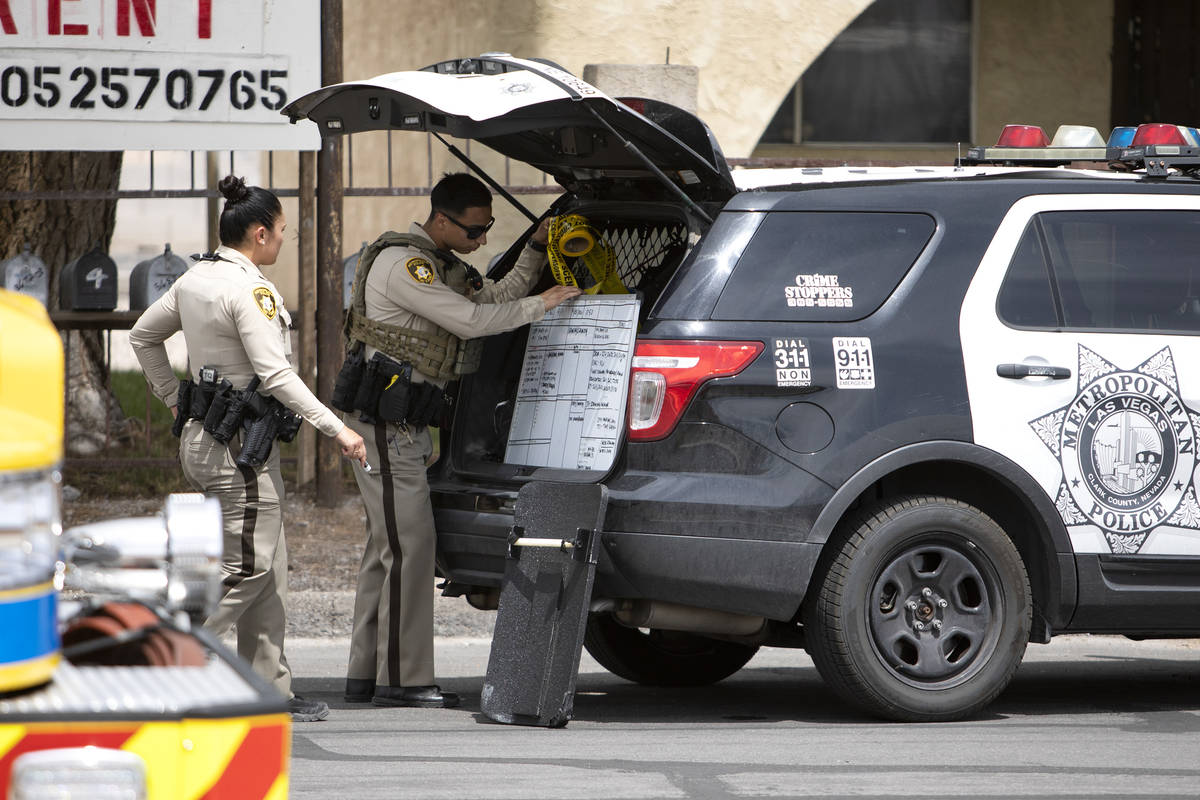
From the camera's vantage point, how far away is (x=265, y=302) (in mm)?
5852

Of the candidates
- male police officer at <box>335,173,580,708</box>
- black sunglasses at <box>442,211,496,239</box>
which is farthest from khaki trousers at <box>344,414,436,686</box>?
black sunglasses at <box>442,211,496,239</box>

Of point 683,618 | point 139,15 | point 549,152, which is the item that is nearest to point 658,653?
point 683,618

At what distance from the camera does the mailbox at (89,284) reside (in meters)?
10.1

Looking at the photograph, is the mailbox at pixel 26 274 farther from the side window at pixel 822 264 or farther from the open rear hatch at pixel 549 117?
the side window at pixel 822 264

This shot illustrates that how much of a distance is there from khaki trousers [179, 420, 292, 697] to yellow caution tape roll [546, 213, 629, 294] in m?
1.24

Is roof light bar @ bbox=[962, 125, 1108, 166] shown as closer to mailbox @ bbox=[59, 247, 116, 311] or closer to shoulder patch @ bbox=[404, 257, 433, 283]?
shoulder patch @ bbox=[404, 257, 433, 283]

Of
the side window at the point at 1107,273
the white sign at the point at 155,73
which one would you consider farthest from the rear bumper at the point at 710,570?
the white sign at the point at 155,73

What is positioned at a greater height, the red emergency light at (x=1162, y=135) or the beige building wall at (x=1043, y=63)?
the beige building wall at (x=1043, y=63)

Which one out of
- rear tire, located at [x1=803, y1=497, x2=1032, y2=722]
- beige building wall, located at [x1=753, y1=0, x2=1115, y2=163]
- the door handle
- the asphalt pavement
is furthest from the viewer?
beige building wall, located at [x1=753, y1=0, x2=1115, y2=163]

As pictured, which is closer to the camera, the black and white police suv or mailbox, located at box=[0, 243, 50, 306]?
the black and white police suv

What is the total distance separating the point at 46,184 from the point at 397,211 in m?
4.32

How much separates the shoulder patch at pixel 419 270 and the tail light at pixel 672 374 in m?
1.00

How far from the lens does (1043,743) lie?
18.3 feet

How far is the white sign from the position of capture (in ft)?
31.7
